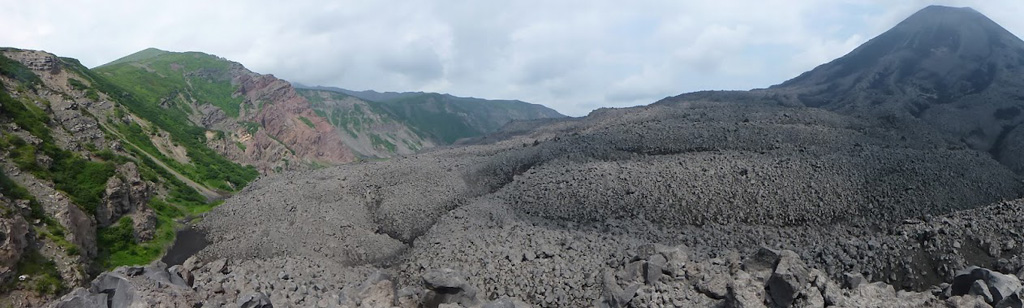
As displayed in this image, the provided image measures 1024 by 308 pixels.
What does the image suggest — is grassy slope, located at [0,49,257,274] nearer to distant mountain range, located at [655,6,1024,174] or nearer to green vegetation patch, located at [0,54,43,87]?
green vegetation patch, located at [0,54,43,87]

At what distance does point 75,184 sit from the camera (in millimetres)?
28109

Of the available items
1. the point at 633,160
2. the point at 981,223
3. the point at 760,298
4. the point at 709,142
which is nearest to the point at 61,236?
the point at 760,298

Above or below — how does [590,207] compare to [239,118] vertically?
below

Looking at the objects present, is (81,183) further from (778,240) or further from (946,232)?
(946,232)

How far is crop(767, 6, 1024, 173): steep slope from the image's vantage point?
5203cm

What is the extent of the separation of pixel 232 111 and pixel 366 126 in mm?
33811

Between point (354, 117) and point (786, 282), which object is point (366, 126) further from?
point (786, 282)

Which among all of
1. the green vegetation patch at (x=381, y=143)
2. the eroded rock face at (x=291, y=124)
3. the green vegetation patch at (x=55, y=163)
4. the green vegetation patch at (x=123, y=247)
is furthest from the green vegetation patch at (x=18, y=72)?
the green vegetation patch at (x=381, y=143)

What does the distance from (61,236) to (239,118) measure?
55158mm

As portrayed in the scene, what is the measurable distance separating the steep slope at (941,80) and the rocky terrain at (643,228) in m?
5.10

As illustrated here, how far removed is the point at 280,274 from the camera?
77.1 ft

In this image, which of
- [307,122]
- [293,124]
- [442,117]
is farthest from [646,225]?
[442,117]

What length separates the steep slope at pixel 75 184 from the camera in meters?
21.3

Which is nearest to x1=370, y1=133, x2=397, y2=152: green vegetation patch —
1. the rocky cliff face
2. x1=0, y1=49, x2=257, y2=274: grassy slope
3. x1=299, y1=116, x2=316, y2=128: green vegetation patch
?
the rocky cliff face
